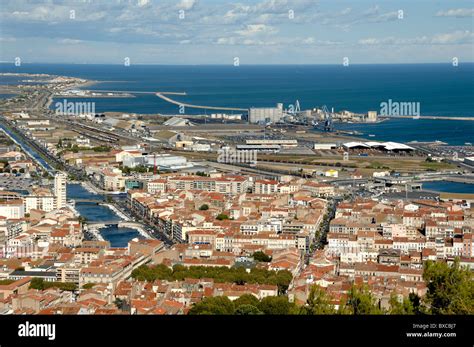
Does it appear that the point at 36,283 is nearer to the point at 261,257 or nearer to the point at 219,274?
the point at 219,274

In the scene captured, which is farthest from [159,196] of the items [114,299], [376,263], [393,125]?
[393,125]

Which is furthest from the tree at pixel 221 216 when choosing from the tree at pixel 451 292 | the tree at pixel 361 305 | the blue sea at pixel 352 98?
the blue sea at pixel 352 98

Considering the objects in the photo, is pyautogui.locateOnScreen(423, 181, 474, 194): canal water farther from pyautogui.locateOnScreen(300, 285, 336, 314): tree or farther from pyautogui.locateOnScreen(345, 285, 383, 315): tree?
pyautogui.locateOnScreen(345, 285, 383, 315): tree

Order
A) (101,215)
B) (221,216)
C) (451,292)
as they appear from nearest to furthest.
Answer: (451,292) → (221,216) → (101,215)

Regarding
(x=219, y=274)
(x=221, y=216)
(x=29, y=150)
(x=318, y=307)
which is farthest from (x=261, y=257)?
(x=29, y=150)

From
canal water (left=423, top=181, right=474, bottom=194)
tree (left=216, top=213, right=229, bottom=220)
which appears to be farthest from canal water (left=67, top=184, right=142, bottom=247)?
canal water (left=423, top=181, right=474, bottom=194)

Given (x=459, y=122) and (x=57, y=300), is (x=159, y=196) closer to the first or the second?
(x=57, y=300)
